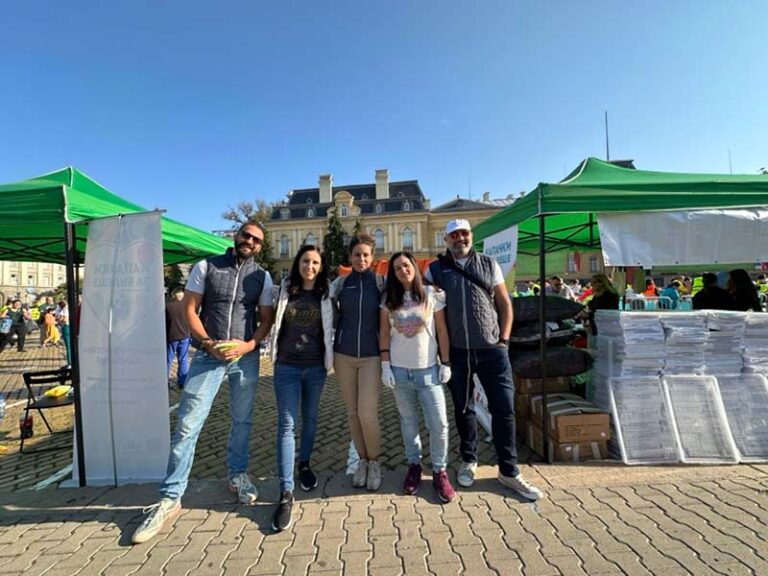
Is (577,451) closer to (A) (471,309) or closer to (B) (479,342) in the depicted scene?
(B) (479,342)

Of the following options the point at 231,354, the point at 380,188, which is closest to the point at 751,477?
the point at 231,354

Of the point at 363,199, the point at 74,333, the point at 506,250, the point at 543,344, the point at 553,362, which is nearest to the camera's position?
the point at 74,333

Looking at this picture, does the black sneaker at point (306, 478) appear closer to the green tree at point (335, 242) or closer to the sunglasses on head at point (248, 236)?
the sunglasses on head at point (248, 236)

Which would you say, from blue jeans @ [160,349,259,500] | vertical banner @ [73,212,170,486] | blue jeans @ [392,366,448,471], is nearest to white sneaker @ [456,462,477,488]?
blue jeans @ [392,366,448,471]

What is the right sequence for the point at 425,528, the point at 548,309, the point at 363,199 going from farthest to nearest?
the point at 363,199 < the point at 548,309 < the point at 425,528

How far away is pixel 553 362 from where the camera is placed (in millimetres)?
3859

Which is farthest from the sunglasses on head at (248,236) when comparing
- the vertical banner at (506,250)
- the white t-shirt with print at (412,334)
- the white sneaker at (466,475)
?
the white sneaker at (466,475)

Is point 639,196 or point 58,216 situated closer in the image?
point 58,216

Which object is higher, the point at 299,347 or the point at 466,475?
the point at 299,347

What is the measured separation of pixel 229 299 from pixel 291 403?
0.89 m

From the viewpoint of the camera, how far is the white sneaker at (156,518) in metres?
2.51

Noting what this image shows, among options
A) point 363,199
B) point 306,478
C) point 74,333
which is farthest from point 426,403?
Answer: point 363,199

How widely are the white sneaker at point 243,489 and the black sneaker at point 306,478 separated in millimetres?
356

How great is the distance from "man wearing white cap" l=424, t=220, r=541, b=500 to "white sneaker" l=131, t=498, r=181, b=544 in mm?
2139
